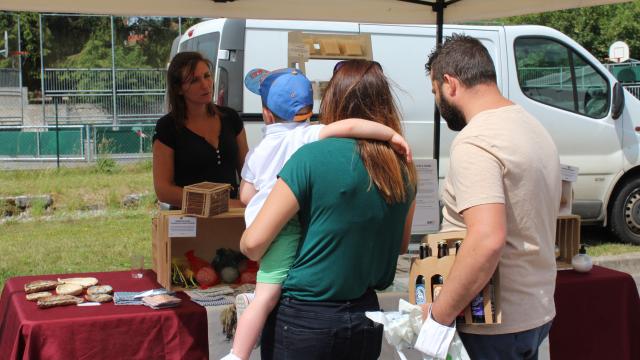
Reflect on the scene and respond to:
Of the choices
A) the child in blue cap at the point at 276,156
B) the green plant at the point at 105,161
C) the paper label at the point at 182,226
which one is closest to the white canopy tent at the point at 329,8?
the paper label at the point at 182,226

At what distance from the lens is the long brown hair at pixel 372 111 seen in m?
2.06

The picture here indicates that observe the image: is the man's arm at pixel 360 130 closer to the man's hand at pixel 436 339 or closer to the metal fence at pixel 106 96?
the man's hand at pixel 436 339

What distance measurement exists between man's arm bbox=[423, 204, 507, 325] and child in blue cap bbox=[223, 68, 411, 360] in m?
0.35

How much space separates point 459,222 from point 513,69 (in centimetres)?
512

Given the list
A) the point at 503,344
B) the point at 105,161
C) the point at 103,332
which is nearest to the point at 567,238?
the point at 503,344

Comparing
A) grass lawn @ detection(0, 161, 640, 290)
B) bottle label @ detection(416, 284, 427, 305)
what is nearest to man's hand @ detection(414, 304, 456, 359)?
bottle label @ detection(416, 284, 427, 305)

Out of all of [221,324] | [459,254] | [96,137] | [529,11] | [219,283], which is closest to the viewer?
[459,254]

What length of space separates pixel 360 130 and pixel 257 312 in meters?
0.59

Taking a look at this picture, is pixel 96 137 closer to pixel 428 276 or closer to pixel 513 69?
pixel 513 69

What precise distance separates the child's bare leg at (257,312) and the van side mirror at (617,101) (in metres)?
6.03

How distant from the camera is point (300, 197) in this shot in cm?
199

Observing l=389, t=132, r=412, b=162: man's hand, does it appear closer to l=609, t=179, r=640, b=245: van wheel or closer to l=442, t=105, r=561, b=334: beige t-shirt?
l=442, t=105, r=561, b=334: beige t-shirt

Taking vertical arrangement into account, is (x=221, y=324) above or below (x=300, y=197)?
below

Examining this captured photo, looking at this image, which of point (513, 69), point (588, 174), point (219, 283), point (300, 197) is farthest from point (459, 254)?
point (588, 174)
